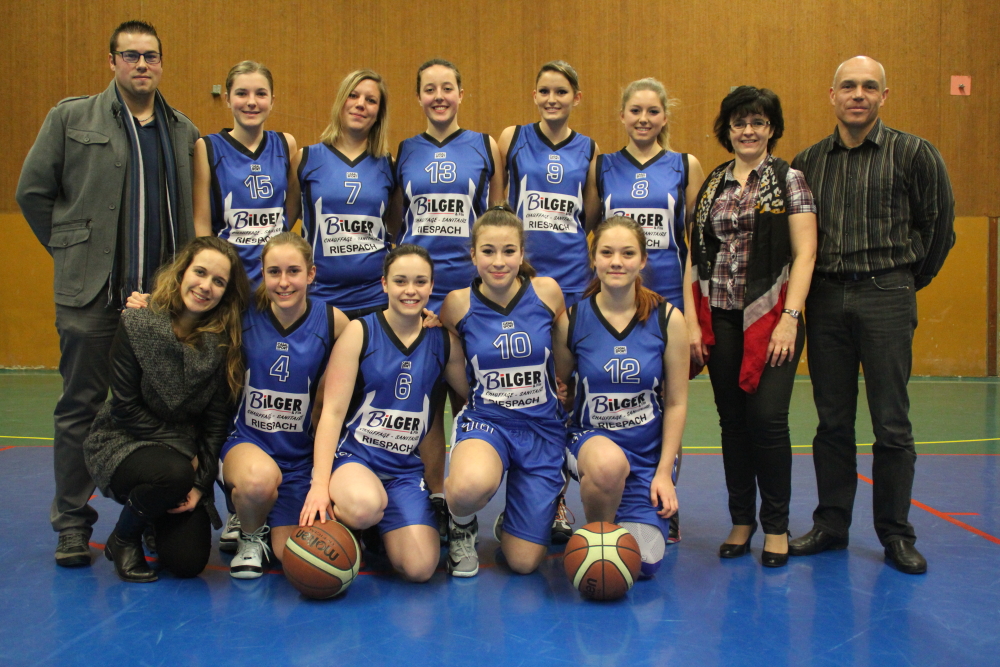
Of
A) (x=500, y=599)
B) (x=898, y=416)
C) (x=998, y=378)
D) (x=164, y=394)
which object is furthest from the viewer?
(x=998, y=378)

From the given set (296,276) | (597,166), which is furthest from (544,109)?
(296,276)

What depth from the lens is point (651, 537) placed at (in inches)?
113

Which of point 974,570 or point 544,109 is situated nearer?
point 974,570

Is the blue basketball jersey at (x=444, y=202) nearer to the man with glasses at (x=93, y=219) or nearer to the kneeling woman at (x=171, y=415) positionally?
the kneeling woman at (x=171, y=415)

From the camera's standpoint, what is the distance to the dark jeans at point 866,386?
9.92 feet

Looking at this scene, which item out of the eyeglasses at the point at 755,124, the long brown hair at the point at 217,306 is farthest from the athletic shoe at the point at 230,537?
the eyeglasses at the point at 755,124

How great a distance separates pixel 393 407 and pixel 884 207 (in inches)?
85.6

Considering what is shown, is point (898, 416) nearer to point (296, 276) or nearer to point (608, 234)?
point (608, 234)

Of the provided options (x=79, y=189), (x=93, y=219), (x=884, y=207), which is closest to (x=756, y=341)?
(x=884, y=207)

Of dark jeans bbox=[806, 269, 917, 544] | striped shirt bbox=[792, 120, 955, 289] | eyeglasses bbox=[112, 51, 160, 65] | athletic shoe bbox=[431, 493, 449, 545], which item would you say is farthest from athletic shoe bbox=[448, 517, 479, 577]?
eyeglasses bbox=[112, 51, 160, 65]

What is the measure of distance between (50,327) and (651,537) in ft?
27.6

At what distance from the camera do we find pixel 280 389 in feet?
9.95

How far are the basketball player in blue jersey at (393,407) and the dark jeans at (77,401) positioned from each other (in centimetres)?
100

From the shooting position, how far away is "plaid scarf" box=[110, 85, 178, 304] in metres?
3.12
